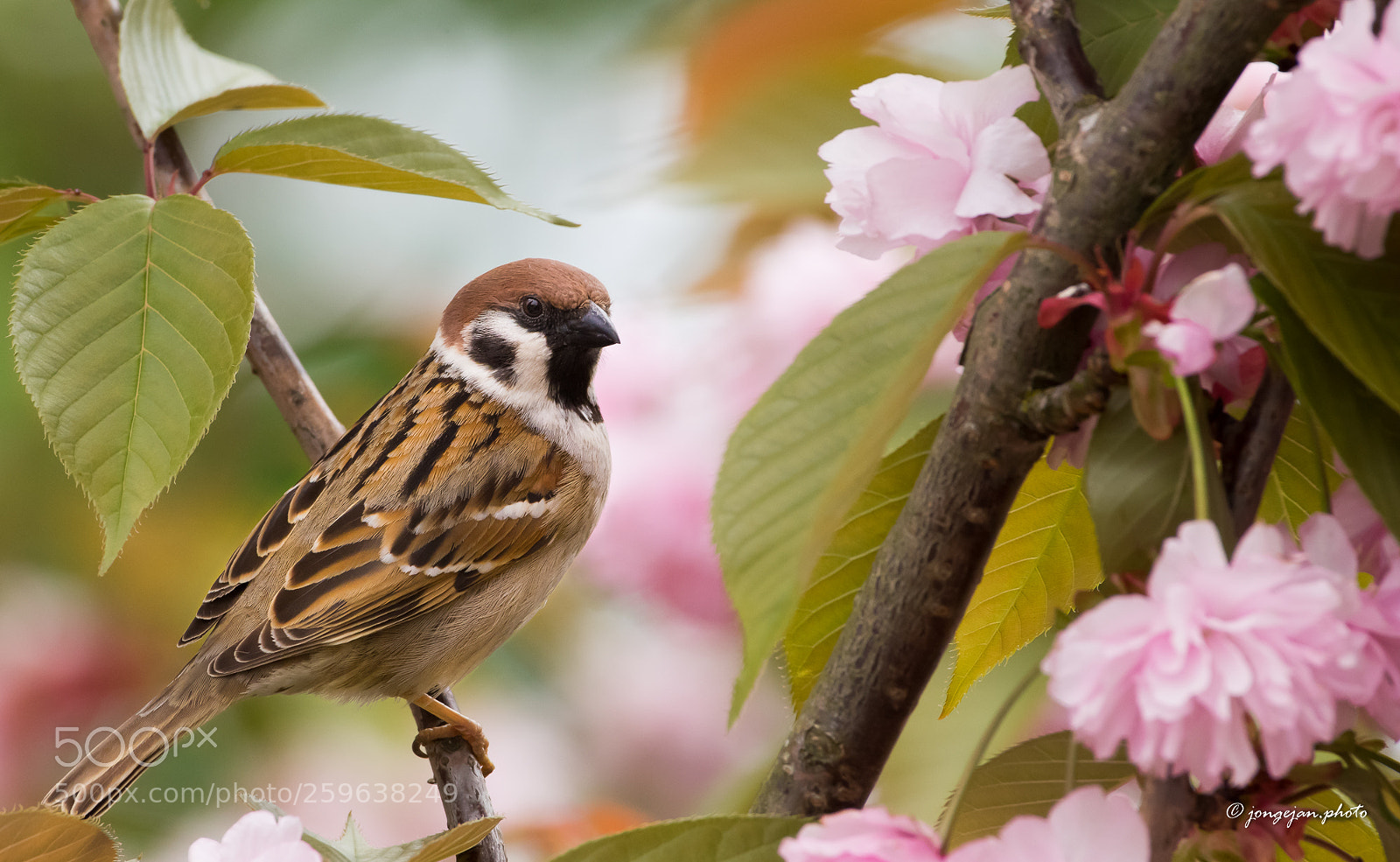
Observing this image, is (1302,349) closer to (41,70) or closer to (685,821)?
(685,821)

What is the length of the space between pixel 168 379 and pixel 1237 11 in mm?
697

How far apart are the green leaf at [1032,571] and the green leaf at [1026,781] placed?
0.07m

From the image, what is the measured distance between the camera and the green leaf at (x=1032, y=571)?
70 cm

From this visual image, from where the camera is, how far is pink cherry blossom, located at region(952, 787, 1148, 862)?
443 millimetres

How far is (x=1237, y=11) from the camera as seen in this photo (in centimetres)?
48

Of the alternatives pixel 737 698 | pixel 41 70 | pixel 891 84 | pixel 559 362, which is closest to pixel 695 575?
pixel 559 362

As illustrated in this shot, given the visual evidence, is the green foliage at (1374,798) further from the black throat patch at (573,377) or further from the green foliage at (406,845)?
the black throat patch at (573,377)

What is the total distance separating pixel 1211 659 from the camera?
1.35 ft

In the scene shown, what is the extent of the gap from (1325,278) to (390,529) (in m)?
1.32

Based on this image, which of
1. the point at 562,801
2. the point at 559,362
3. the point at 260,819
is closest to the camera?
the point at 260,819

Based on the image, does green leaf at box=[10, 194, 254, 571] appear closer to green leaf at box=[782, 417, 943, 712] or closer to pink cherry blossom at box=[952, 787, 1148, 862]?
green leaf at box=[782, 417, 943, 712]

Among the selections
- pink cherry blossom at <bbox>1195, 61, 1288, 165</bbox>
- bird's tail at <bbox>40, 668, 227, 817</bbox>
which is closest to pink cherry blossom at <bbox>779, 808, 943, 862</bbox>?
pink cherry blossom at <bbox>1195, 61, 1288, 165</bbox>

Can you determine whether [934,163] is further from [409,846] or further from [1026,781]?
[409,846]

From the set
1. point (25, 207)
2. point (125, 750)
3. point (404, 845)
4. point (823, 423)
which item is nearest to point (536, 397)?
point (125, 750)
